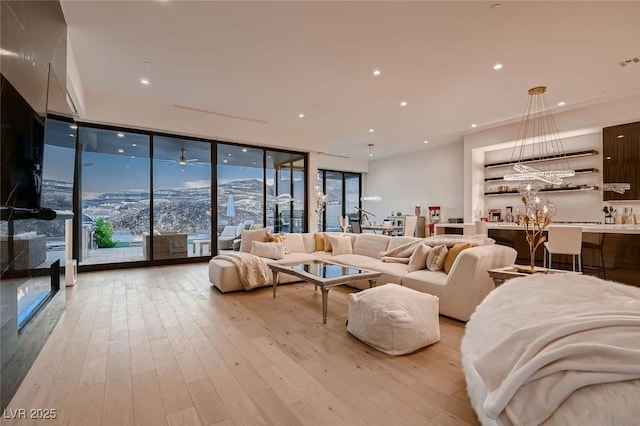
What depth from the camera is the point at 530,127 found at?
22.4 feet

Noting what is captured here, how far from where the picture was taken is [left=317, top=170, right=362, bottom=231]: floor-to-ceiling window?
11.5 metres

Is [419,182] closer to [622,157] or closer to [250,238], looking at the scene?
[622,157]

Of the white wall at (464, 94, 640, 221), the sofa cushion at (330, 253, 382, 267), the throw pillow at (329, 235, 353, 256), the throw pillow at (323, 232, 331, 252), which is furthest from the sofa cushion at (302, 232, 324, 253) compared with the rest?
the white wall at (464, 94, 640, 221)

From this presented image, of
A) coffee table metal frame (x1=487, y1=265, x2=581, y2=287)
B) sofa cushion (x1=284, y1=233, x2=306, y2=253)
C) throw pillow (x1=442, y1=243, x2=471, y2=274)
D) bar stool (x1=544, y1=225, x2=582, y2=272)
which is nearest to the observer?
coffee table metal frame (x1=487, y1=265, x2=581, y2=287)

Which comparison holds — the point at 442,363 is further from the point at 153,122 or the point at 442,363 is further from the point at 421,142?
the point at 421,142

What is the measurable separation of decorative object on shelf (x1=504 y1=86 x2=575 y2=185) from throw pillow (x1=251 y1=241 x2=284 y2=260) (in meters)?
4.78

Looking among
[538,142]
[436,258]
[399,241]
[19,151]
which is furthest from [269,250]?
[538,142]

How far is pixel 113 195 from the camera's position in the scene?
6.04 m

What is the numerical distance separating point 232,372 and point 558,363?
1956 mm

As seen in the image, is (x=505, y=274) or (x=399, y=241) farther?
(x=399, y=241)

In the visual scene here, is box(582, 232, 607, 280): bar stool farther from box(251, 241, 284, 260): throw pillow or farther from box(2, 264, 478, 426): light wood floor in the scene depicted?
box(251, 241, 284, 260): throw pillow

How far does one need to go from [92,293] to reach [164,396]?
322 centimetres

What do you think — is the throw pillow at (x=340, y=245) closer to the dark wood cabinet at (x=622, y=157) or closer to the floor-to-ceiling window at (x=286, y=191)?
the floor-to-ceiling window at (x=286, y=191)

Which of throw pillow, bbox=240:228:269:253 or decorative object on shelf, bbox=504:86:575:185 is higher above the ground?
decorative object on shelf, bbox=504:86:575:185
